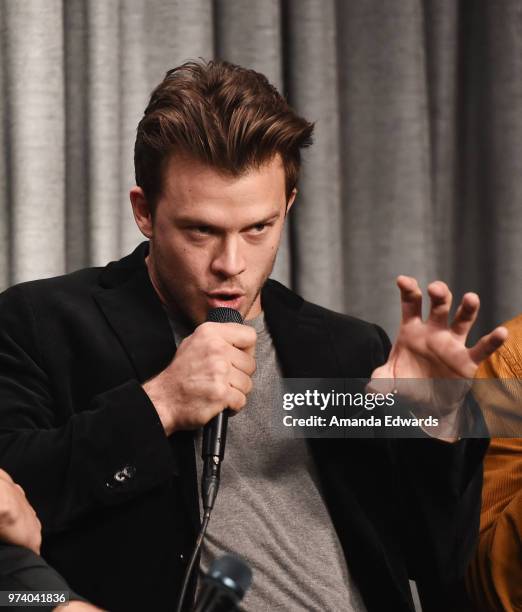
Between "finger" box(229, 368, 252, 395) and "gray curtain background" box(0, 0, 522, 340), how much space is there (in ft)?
2.56

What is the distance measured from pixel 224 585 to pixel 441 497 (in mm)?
690

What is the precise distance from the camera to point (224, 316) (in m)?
1.35

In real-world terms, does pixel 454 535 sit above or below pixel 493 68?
below

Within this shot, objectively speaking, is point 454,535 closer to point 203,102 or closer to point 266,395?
point 266,395

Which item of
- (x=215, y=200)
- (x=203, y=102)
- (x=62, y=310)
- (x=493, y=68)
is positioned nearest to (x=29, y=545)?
(x=62, y=310)

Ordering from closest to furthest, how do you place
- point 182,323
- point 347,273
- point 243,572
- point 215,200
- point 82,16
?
point 243,572, point 215,200, point 182,323, point 82,16, point 347,273

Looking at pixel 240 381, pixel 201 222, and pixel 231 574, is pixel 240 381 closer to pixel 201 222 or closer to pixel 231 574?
pixel 201 222

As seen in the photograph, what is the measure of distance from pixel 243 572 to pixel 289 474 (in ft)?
2.29

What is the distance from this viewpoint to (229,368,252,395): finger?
126 centimetres

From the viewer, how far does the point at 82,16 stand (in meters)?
2.03

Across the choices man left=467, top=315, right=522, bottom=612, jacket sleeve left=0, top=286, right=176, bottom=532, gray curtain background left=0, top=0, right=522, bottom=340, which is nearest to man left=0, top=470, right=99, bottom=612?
jacket sleeve left=0, top=286, right=176, bottom=532

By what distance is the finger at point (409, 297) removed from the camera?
47.8 inches

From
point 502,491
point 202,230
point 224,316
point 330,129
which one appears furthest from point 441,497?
point 330,129

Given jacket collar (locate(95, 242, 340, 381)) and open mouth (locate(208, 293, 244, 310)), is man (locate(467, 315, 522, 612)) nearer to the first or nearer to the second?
jacket collar (locate(95, 242, 340, 381))
